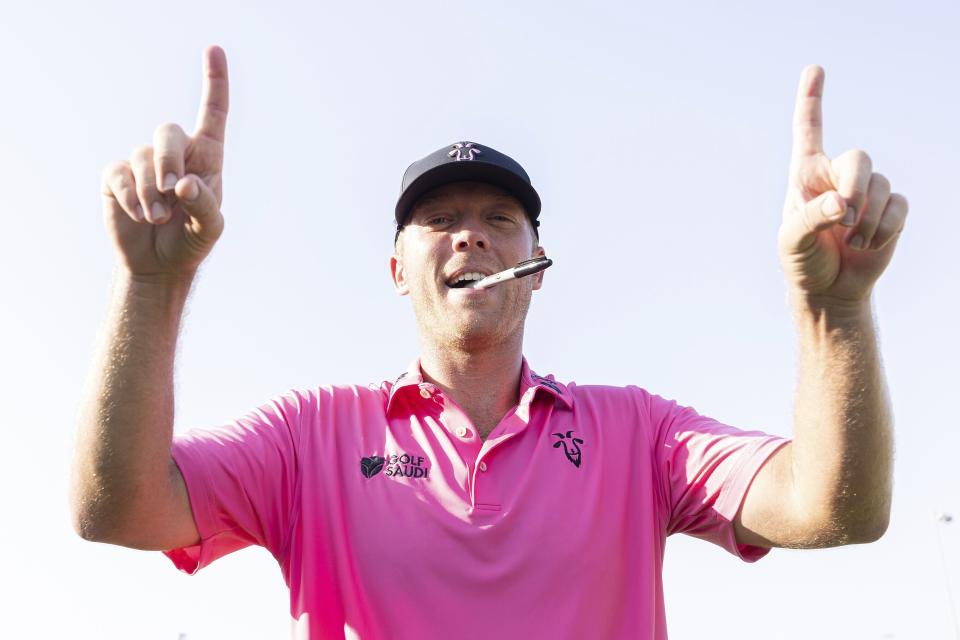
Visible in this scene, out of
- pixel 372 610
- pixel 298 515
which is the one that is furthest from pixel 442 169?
pixel 372 610

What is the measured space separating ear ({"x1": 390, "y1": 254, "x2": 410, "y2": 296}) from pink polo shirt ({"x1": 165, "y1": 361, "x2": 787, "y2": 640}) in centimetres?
102

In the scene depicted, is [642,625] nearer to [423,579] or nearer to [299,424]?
[423,579]

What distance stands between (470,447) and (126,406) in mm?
1665

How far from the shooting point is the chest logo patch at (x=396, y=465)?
4.41 meters

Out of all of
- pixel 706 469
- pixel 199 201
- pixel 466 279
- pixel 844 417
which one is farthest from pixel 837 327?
pixel 199 201

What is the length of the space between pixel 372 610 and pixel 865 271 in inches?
91.9

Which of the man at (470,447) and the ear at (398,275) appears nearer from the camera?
the man at (470,447)

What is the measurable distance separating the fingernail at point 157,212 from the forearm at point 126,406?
0.30 meters

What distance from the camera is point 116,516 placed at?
11.7 feet

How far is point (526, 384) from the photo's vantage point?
5082 millimetres

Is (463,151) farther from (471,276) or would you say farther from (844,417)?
(844,417)

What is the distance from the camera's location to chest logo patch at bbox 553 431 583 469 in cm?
456

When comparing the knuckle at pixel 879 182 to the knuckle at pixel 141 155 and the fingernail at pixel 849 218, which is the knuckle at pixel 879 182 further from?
the knuckle at pixel 141 155

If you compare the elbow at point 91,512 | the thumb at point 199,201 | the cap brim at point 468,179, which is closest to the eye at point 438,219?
the cap brim at point 468,179
